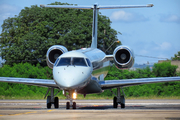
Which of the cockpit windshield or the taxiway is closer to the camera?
the taxiway

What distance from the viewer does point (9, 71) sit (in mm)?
38156

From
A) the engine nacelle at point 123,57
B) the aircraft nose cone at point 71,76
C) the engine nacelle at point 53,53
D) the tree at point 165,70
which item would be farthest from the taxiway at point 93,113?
the tree at point 165,70

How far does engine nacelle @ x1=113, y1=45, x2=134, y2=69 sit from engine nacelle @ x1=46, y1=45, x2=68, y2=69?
334 centimetres

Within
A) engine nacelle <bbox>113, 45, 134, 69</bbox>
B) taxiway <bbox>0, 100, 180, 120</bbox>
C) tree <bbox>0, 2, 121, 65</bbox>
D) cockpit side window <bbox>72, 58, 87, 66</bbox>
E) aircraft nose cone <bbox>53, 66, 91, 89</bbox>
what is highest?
tree <bbox>0, 2, 121, 65</bbox>

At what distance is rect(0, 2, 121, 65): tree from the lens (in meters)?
50.1

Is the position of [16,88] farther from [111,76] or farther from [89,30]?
[89,30]

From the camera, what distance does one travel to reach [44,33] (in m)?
52.2

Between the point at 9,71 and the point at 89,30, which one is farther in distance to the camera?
the point at 89,30

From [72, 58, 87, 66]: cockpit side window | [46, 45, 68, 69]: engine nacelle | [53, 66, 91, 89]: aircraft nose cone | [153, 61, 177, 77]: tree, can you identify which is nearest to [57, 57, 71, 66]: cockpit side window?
[72, 58, 87, 66]: cockpit side window

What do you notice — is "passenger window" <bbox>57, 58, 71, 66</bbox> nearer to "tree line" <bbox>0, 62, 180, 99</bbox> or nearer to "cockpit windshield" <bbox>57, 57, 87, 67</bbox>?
"cockpit windshield" <bbox>57, 57, 87, 67</bbox>

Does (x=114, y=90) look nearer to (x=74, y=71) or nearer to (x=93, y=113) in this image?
(x=74, y=71)

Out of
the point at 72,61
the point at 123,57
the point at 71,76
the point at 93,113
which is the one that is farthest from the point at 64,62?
the point at 123,57

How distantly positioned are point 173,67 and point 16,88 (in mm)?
20026

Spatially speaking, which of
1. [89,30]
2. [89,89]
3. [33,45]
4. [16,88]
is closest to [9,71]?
[16,88]
